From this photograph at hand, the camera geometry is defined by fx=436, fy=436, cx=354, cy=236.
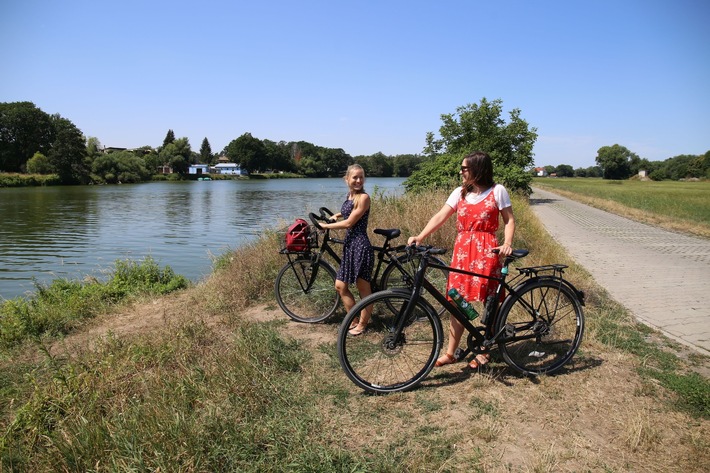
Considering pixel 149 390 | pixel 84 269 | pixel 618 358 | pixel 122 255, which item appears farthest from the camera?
pixel 122 255

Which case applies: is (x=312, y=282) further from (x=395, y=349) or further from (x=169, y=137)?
(x=169, y=137)

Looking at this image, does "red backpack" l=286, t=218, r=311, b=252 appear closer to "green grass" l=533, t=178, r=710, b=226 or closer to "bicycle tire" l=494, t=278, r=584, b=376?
"bicycle tire" l=494, t=278, r=584, b=376

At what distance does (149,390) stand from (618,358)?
4.14 meters

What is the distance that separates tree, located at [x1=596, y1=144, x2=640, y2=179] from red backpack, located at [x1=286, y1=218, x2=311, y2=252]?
429ft

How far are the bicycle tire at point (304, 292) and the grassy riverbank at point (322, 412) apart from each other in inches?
20.4

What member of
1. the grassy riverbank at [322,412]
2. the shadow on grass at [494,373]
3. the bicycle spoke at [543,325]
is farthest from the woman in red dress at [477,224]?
the grassy riverbank at [322,412]

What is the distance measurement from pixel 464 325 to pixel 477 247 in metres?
0.66

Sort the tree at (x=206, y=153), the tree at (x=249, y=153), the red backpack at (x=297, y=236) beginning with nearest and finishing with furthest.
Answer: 1. the red backpack at (x=297, y=236)
2. the tree at (x=249, y=153)
3. the tree at (x=206, y=153)

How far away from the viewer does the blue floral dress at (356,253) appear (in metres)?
4.42

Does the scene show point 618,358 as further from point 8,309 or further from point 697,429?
point 8,309

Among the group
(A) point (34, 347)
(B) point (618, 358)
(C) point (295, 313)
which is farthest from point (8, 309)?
(B) point (618, 358)

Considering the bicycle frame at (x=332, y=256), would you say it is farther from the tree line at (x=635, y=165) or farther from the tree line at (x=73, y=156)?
the tree line at (x=635, y=165)

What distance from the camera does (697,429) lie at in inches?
118

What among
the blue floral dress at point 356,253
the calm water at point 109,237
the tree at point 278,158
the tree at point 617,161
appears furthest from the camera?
the tree at point 278,158
